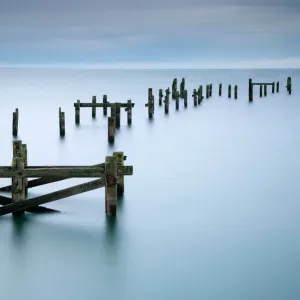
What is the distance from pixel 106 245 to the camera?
31.8 feet

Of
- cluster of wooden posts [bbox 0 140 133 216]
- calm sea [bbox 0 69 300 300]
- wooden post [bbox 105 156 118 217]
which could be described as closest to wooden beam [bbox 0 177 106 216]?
cluster of wooden posts [bbox 0 140 133 216]

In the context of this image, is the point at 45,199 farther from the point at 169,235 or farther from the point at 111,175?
the point at 169,235

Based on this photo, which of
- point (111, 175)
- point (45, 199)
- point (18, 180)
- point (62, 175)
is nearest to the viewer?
point (111, 175)

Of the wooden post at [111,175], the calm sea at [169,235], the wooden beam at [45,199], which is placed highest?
the wooden post at [111,175]

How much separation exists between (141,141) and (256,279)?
46.6 ft

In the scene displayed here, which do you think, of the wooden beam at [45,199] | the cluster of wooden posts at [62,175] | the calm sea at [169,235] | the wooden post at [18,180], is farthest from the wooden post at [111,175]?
the wooden post at [18,180]

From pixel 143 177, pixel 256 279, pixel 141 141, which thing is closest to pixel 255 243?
pixel 256 279

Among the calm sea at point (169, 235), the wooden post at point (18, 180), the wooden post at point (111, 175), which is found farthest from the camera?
the wooden post at point (18, 180)

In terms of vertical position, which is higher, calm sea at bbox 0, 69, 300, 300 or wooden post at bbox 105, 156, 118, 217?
wooden post at bbox 105, 156, 118, 217

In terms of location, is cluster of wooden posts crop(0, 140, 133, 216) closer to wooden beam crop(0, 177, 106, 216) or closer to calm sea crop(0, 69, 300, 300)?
wooden beam crop(0, 177, 106, 216)

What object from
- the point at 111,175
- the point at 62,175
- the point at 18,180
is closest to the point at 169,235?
the point at 111,175

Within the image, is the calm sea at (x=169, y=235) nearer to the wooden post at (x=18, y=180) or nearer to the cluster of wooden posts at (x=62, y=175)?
the cluster of wooden posts at (x=62, y=175)

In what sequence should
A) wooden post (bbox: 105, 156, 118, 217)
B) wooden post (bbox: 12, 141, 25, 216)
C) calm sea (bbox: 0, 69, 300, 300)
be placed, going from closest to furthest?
calm sea (bbox: 0, 69, 300, 300)
wooden post (bbox: 105, 156, 118, 217)
wooden post (bbox: 12, 141, 25, 216)

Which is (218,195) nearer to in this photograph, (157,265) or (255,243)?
(255,243)
